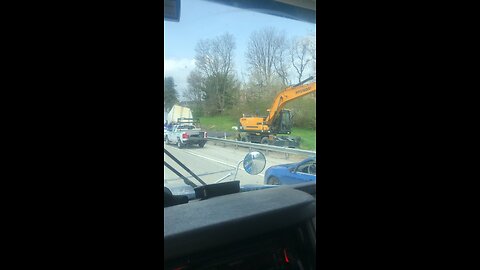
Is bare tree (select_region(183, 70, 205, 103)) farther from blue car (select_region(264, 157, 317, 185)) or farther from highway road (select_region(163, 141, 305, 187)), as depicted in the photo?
blue car (select_region(264, 157, 317, 185))

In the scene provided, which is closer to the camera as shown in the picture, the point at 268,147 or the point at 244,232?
the point at 244,232

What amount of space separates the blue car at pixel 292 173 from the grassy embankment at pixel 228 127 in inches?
3.9

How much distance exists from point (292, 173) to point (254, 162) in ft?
0.66

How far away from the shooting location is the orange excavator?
1161mm

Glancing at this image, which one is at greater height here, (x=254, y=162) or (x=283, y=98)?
(x=283, y=98)

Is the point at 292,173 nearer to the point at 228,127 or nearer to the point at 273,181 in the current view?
the point at 273,181

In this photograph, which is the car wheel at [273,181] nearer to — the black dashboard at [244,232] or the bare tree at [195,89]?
the black dashboard at [244,232]

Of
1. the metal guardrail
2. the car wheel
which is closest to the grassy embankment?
the metal guardrail

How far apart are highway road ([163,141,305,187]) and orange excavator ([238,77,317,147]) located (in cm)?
7

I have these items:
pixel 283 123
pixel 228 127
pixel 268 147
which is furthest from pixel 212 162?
pixel 283 123

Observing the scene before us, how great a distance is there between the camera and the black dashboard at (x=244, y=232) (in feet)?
2.88

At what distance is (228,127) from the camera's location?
1.11 meters
